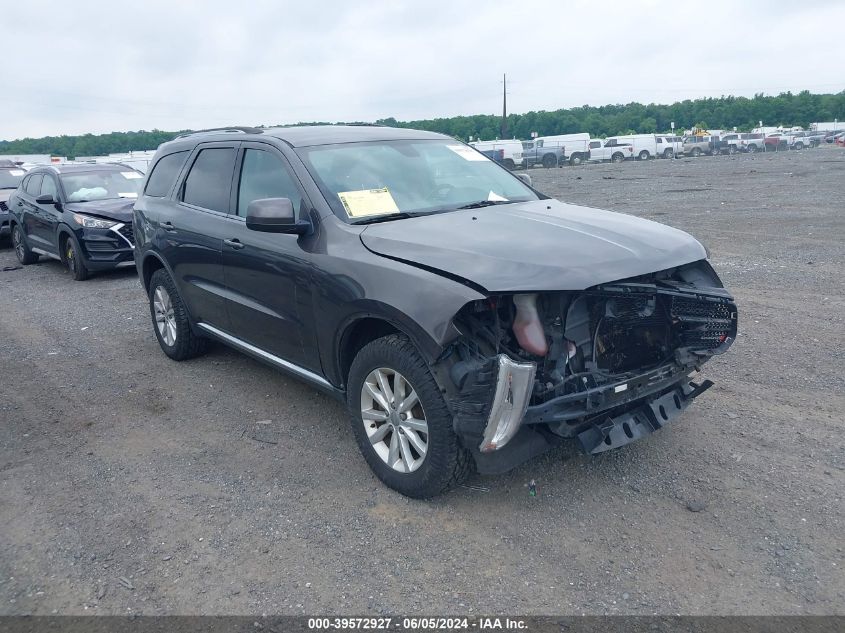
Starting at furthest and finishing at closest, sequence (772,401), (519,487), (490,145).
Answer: (490,145) → (772,401) → (519,487)

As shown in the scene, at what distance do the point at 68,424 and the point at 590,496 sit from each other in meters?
3.67

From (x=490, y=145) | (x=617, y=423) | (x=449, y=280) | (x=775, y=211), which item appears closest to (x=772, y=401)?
(x=617, y=423)

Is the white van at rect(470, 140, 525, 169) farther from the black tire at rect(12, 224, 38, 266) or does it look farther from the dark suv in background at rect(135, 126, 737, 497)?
the dark suv in background at rect(135, 126, 737, 497)

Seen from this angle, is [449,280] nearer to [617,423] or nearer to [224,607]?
[617,423]

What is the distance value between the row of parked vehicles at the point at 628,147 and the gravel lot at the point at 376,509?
41.0m

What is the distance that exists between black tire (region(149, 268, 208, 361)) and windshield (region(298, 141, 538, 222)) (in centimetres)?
219

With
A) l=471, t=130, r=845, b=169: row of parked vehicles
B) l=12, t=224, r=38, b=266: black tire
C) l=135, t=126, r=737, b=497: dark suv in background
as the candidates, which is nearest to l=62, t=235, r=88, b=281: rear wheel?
l=12, t=224, r=38, b=266: black tire

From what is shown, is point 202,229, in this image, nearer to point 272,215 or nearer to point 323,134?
point 323,134

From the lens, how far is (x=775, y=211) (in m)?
14.5

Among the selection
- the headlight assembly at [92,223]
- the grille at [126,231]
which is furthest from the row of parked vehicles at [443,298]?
the headlight assembly at [92,223]

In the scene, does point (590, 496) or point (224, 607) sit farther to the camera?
point (590, 496)

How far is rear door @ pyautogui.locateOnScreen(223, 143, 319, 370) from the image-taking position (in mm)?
4301

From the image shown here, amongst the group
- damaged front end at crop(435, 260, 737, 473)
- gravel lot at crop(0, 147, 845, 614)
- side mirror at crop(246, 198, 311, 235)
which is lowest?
gravel lot at crop(0, 147, 845, 614)

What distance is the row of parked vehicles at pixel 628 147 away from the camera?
4759cm
